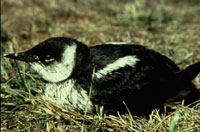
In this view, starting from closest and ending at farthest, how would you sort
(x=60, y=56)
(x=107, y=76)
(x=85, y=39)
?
(x=107, y=76)
(x=60, y=56)
(x=85, y=39)

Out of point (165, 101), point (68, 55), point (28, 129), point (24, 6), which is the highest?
point (24, 6)

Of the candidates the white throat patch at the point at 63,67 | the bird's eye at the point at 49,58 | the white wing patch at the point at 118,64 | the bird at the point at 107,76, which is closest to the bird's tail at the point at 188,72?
the bird at the point at 107,76

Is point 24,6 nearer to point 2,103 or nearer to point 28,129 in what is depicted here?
point 2,103

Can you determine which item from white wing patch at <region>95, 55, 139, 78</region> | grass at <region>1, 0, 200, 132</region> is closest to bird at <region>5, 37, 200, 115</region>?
white wing patch at <region>95, 55, 139, 78</region>

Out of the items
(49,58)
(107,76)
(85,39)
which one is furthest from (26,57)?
(85,39)

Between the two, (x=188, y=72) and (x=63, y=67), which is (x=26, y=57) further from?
(x=188, y=72)

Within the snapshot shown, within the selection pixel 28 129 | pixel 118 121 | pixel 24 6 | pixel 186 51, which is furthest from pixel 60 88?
pixel 24 6

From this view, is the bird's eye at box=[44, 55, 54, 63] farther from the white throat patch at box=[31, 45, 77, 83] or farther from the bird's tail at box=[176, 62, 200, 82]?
the bird's tail at box=[176, 62, 200, 82]
